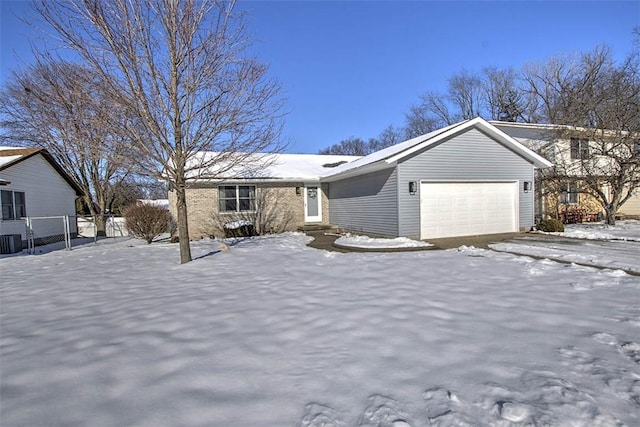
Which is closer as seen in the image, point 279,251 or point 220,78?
point 220,78

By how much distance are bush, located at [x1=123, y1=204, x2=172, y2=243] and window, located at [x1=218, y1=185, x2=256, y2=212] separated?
2.59 metres

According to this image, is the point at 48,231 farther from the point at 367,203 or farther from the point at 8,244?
the point at 367,203

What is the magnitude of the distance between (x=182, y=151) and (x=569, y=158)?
63.0 feet

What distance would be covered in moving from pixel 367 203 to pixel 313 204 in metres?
4.27

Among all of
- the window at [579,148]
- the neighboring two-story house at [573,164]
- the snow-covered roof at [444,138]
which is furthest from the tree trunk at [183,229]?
the window at [579,148]

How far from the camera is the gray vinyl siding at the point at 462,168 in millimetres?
11961

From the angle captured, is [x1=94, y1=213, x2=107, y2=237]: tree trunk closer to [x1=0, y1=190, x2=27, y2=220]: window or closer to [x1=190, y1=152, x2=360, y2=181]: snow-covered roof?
[x1=0, y1=190, x2=27, y2=220]: window

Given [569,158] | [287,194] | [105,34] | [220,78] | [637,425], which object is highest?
[105,34]

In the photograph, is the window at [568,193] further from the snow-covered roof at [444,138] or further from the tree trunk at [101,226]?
the tree trunk at [101,226]

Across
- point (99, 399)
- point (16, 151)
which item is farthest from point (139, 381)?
point (16, 151)

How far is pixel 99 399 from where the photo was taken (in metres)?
2.55

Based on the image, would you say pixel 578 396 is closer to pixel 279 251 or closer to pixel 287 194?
pixel 279 251

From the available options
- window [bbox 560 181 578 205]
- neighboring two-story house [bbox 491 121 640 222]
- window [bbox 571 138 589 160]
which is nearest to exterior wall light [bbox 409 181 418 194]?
neighboring two-story house [bbox 491 121 640 222]

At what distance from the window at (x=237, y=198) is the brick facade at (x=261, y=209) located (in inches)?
7.8
